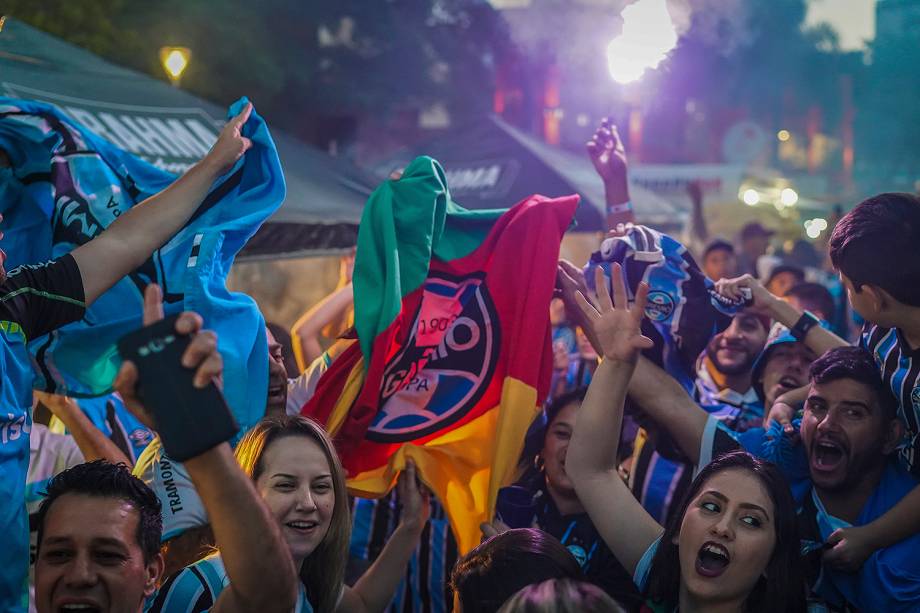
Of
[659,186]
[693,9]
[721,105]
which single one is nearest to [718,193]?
[659,186]

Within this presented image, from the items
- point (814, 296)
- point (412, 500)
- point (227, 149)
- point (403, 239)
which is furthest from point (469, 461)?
point (814, 296)

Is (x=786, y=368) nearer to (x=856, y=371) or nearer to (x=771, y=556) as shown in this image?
(x=856, y=371)

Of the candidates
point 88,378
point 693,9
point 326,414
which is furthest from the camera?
point 693,9

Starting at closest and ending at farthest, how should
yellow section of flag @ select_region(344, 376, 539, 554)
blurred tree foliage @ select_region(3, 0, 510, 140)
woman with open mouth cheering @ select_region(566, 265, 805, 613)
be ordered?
1. woman with open mouth cheering @ select_region(566, 265, 805, 613)
2. yellow section of flag @ select_region(344, 376, 539, 554)
3. blurred tree foliage @ select_region(3, 0, 510, 140)

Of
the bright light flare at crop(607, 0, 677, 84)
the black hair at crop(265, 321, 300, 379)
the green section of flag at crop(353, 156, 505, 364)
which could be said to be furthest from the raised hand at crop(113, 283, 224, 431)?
→ the bright light flare at crop(607, 0, 677, 84)

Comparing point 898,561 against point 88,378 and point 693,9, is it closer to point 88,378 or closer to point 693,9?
point 88,378

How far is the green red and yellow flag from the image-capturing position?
3164mm

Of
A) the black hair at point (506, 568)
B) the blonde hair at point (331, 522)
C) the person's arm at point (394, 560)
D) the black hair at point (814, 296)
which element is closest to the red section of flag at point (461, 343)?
the person's arm at point (394, 560)

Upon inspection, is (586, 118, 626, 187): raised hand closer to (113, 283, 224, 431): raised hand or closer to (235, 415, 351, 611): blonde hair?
(235, 415, 351, 611): blonde hair

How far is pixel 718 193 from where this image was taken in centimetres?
2541

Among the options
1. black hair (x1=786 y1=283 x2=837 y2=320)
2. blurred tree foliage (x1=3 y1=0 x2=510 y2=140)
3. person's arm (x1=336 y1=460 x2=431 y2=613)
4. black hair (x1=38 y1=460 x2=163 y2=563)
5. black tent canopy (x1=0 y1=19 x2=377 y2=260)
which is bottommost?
person's arm (x1=336 y1=460 x2=431 y2=613)

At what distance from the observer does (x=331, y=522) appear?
99.0 inches

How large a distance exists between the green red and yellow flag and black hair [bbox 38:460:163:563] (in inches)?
33.4

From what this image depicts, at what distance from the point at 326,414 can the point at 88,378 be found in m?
0.79
